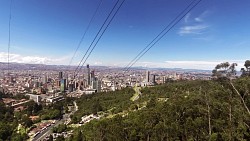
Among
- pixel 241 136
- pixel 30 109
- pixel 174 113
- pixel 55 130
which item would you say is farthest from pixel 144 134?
pixel 30 109

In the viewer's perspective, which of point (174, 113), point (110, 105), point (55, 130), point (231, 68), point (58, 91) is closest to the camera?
point (231, 68)

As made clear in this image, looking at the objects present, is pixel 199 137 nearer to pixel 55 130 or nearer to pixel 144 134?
pixel 144 134

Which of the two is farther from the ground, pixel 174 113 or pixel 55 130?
pixel 174 113

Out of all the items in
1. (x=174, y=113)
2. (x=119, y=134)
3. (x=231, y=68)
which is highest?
(x=231, y=68)

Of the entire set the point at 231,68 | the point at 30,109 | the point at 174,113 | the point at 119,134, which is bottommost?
the point at 30,109

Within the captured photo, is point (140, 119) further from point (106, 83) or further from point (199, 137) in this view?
point (106, 83)

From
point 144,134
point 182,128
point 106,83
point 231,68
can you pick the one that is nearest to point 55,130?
point 144,134

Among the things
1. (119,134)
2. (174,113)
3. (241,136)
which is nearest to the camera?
(241,136)

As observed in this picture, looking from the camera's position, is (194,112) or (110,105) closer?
(194,112)

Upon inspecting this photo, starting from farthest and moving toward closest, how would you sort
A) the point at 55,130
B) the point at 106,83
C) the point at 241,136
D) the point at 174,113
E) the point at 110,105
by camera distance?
the point at 106,83, the point at 110,105, the point at 55,130, the point at 174,113, the point at 241,136
